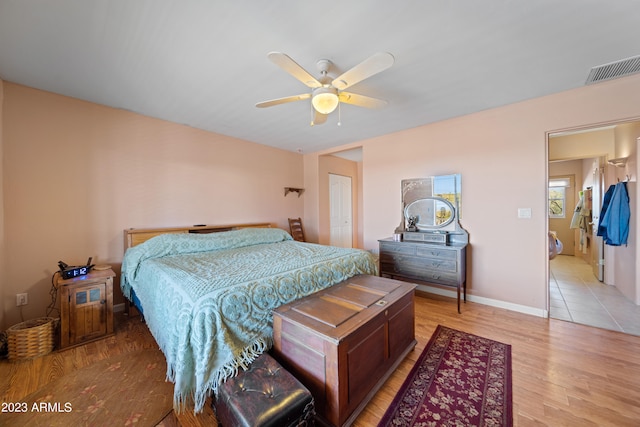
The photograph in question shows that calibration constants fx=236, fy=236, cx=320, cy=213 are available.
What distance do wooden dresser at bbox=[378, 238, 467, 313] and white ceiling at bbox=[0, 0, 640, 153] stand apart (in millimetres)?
1810

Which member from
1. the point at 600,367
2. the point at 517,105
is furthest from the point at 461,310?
the point at 517,105

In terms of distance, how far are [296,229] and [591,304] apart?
178 inches

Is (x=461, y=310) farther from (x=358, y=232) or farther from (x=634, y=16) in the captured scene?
(x=358, y=232)

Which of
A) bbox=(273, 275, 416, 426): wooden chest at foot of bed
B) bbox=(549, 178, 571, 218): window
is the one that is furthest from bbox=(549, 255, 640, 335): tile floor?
bbox=(549, 178, 571, 218): window

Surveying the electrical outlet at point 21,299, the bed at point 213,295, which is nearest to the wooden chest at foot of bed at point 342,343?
the bed at point 213,295

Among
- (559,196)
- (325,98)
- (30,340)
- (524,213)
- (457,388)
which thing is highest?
(325,98)

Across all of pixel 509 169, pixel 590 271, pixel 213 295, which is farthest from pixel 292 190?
pixel 590 271

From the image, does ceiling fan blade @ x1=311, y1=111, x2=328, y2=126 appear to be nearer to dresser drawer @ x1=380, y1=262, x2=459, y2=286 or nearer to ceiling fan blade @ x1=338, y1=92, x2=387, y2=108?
ceiling fan blade @ x1=338, y1=92, x2=387, y2=108

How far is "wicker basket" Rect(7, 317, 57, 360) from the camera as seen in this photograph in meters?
2.00

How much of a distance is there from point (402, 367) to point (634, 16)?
9.67ft

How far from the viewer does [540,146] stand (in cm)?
277

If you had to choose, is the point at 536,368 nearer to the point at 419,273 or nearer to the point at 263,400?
the point at 419,273

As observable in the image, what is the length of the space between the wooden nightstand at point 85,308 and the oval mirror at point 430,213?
385cm

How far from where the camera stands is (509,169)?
2.97m
